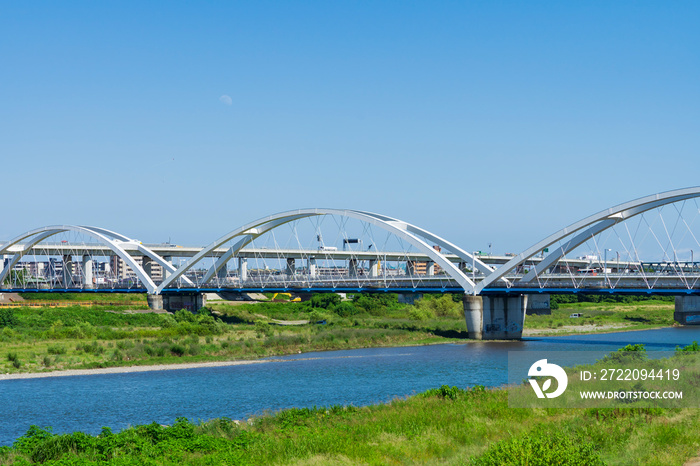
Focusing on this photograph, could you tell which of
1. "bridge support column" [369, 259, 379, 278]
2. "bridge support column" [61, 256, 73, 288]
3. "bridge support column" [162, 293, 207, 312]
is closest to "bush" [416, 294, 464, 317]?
"bridge support column" [162, 293, 207, 312]

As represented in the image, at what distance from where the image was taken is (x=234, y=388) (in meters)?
36.0

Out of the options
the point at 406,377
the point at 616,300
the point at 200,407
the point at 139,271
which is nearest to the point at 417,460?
the point at 200,407

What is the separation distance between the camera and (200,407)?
99.7 feet

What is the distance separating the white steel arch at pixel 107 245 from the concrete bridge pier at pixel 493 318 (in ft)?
145

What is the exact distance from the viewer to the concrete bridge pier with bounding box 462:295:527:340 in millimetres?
63812

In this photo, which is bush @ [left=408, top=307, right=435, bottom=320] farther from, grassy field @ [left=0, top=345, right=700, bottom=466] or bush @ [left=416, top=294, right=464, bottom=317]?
grassy field @ [left=0, top=345, right=700, bottom=466]

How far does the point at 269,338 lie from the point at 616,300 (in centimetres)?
8260

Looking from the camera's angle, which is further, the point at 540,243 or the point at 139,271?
the point at 139,271

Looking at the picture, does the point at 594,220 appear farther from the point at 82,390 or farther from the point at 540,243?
the point at 82,390

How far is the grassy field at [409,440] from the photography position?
14914 millimetres

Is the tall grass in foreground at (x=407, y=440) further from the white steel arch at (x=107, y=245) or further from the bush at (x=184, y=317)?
the white steel arch at (x=107, y=245)

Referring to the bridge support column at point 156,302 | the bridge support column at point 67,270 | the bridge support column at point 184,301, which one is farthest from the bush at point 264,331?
the bridge support column at point 67,270

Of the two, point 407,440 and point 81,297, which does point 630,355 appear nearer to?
point 407,440

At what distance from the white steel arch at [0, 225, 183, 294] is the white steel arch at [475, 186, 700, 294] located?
153 ft
